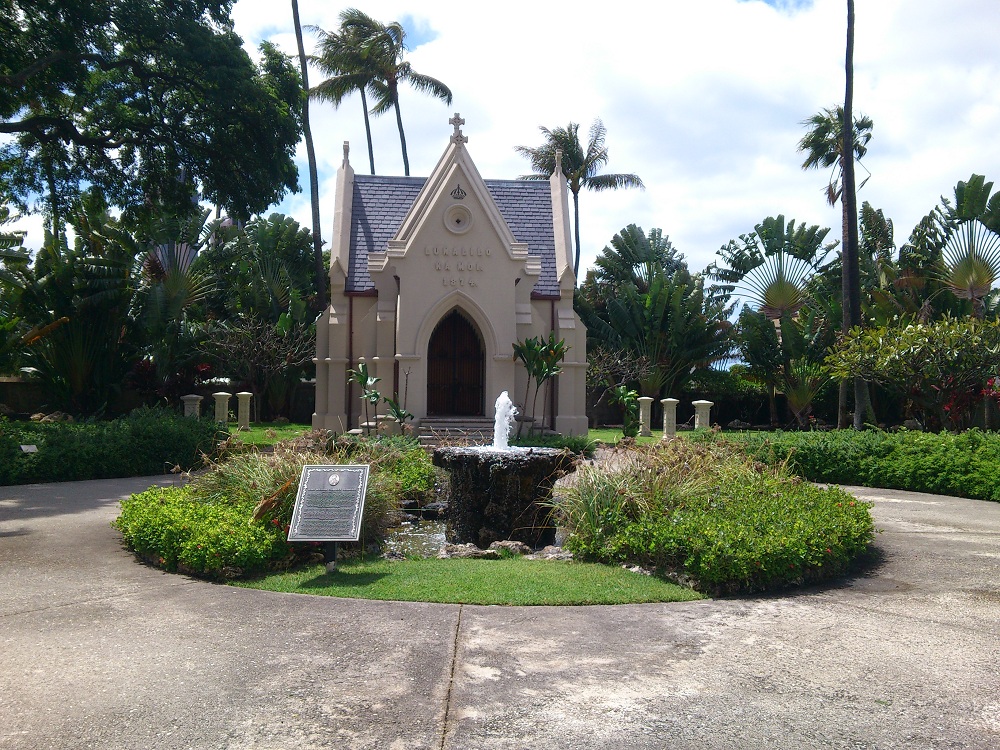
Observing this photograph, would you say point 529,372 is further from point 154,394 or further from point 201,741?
point 201,741

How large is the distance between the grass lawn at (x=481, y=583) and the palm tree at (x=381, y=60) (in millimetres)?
33700

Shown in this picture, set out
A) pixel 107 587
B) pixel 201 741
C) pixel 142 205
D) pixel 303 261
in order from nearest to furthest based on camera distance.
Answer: pixel 201 741, pixel 107 587, pixel 142 205, pixel 303 261

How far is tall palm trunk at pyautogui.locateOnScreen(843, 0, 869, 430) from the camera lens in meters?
20.9

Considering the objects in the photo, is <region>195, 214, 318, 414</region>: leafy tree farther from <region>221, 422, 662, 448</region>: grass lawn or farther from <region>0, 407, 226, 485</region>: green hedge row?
<region>0, 407, 226, 485</region>: green hedge row

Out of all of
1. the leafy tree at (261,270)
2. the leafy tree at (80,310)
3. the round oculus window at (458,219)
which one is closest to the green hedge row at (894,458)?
the round oculus window at (458,219)

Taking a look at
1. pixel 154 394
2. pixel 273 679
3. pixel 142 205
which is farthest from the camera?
pixel 154 394

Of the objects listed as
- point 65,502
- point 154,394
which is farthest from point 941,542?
point 154,394

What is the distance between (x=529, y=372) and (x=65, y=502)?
439 inches

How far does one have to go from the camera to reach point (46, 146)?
66.1ft

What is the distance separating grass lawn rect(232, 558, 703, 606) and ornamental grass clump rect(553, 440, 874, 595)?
305 mm

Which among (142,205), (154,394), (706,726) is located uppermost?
(142,205)

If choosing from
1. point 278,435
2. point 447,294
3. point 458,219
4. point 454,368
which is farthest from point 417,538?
point 454,368

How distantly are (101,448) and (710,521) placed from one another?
11.1 m

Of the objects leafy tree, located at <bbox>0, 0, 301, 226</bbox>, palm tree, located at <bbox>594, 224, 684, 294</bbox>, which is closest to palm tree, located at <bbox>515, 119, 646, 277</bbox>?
palm tree, located at <bbox>594, 224, 684, 294</bbox>
